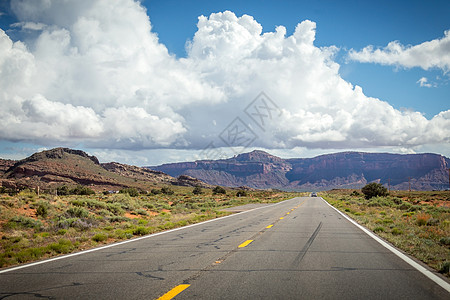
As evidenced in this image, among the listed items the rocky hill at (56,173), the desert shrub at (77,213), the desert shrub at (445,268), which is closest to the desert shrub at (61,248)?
the desert shrub at (445,268)

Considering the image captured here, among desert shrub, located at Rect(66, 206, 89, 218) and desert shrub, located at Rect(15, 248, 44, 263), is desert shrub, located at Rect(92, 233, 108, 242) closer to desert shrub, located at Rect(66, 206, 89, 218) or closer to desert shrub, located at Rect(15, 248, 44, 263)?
desert shrub, located at Rect(15, 248, 44, 263)

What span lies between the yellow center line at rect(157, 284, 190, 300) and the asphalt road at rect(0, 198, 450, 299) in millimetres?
16

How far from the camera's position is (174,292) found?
516cm

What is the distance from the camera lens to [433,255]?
8.30m

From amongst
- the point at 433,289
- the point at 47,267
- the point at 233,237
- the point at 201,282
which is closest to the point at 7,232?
the point at 47,267

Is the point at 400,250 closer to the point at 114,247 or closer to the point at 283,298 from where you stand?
the point at 283,298

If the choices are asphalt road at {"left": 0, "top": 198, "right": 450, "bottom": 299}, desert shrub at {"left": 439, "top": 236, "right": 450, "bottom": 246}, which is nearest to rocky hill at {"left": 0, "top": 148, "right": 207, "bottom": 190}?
asphalt road at {"left": 0, "top": 198, "right": 450, "bottom": 299}

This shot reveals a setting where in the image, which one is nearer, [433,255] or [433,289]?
[433,289]

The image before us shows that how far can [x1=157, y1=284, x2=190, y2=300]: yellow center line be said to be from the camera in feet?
16.1

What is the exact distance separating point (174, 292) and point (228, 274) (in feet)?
4.77

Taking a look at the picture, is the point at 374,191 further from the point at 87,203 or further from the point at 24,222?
the point at 24,222

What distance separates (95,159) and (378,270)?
140 meters

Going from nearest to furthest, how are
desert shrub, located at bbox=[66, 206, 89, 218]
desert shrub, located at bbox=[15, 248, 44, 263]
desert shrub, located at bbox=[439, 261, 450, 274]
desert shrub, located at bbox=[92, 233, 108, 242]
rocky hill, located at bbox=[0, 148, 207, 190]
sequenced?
desert shrub, located at bbox=[439, 261, 450, 274], desert shrub, located at bbox=[15, 248, 44, 263], desert shrub, located at bbox=[92, 233, 108, 242], desert shrub, located at bbox=[66, 206, 89, 218], rocky hill, located at bbox=[0, 148, 207, 190]

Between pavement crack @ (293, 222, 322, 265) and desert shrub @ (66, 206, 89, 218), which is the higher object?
desert shrub @ (66, 206, 89, 218)
